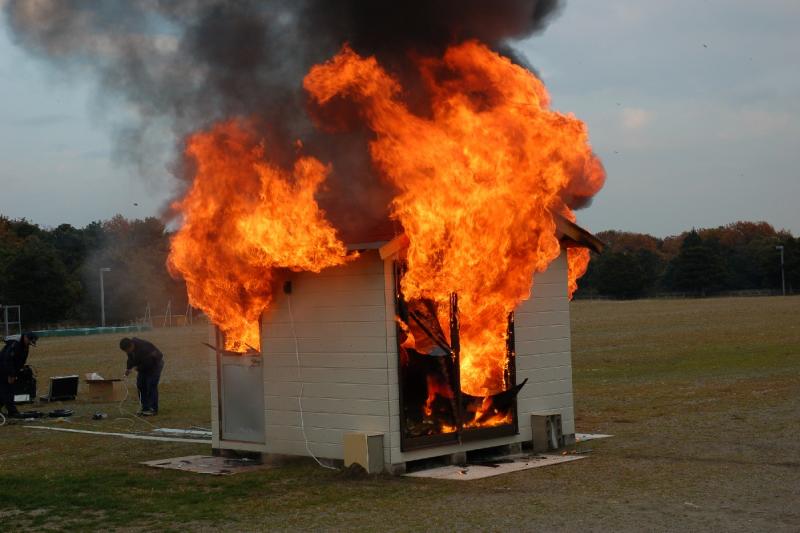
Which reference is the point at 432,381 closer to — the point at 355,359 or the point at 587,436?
the point at 355,359

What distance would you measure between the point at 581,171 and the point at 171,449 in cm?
781

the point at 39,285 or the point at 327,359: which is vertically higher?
the point at 39,285

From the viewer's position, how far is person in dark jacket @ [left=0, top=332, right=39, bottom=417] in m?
20.5

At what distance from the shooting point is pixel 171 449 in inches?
602

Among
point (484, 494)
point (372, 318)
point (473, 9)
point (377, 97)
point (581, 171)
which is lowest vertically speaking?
point (484, 494)

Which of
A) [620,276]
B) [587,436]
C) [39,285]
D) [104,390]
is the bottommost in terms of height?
[587,436]

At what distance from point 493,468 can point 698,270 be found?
110m

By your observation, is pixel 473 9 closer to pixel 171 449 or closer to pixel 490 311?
pixel 490 311

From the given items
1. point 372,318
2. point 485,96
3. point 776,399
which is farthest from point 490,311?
point 776,399

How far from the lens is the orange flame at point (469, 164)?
40.9ft

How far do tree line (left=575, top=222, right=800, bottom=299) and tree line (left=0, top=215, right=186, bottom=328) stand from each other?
2151 inches

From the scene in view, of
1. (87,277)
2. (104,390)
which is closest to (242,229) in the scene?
(104,390)

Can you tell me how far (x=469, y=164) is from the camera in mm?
12539

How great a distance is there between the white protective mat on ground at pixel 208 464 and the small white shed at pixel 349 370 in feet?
0.91
